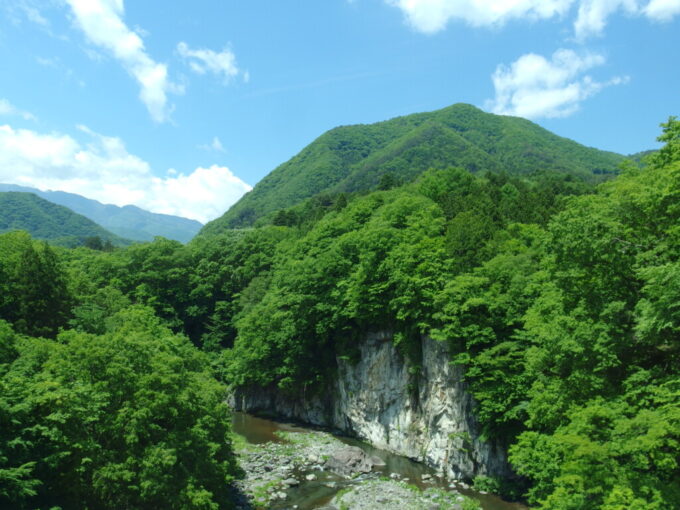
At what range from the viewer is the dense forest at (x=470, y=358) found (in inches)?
573

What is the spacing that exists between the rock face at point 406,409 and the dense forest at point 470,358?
1328 millimetres

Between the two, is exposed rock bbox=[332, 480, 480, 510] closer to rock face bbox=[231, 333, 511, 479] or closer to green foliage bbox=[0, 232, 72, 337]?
rock face bbox=[231, 333, 511, 479]

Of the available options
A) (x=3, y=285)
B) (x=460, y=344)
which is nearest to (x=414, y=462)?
(x=460, y=344)

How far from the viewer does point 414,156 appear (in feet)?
438

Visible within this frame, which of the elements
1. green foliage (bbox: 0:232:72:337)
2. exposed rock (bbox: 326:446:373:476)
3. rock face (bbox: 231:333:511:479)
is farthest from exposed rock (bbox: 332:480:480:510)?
green foliage (bbox: 0:232:72:337)

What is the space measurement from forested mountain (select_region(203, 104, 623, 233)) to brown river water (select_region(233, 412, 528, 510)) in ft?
260

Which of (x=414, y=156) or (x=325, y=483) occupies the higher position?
(x=414, y=156)

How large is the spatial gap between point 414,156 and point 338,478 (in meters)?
115

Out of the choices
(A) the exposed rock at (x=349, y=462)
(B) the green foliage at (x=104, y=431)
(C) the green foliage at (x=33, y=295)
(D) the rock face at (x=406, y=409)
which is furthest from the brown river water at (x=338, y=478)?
(C) the green foliage at (x=33, y=295)

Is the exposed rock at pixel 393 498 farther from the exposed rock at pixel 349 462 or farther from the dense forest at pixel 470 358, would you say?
the dense forest at pixel 470 358

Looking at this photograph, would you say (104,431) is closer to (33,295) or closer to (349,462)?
(349,462)

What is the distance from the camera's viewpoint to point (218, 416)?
23438 mm

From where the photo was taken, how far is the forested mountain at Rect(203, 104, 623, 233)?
5079 inches

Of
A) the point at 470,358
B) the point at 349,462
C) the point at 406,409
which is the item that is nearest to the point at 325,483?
the point at 349,462
